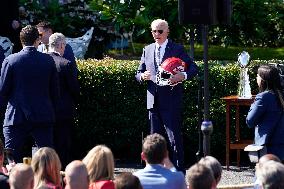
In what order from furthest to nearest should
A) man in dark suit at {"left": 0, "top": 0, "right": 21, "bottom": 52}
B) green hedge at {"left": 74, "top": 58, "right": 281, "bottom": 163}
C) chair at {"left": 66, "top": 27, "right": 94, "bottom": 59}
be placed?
man in dark suit at {"left": 0, "top": 0, "right": 21, "bottom": 52}
chair at {"left": 66, "top": 27, "right": 94, "bottom": 59}
green hedge at {"left": 74, "top": 58, "right": 281, "bottom": 163}

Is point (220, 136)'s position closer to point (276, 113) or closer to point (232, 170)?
point (232, 170)

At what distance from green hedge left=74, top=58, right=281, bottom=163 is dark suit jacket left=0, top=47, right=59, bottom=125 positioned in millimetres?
2365

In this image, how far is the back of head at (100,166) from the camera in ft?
24.6

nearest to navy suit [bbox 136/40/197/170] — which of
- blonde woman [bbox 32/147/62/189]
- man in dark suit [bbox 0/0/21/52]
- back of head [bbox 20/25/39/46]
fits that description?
back of head [bbox 20/25/39/46]

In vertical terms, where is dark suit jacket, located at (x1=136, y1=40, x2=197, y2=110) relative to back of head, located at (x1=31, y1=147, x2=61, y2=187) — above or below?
above

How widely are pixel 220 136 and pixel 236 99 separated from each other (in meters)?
0.87

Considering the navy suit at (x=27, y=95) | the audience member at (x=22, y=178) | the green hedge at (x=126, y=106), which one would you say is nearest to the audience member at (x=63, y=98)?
the navy suit at (x=27, y=95)

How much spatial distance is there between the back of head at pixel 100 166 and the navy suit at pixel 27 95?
2.77 m

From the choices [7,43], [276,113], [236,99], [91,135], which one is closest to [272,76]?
[276,113]

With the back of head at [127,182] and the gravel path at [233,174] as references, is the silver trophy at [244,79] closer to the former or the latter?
the gravel path at [233,174]

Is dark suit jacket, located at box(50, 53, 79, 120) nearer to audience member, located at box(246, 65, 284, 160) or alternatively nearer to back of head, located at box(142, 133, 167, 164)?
audience member, located at box(246, 65, 284, 160)

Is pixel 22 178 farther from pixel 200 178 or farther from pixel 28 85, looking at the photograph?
pixel 28 85

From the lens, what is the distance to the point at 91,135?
42.1 feet

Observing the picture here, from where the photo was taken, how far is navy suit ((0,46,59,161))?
10211mm
